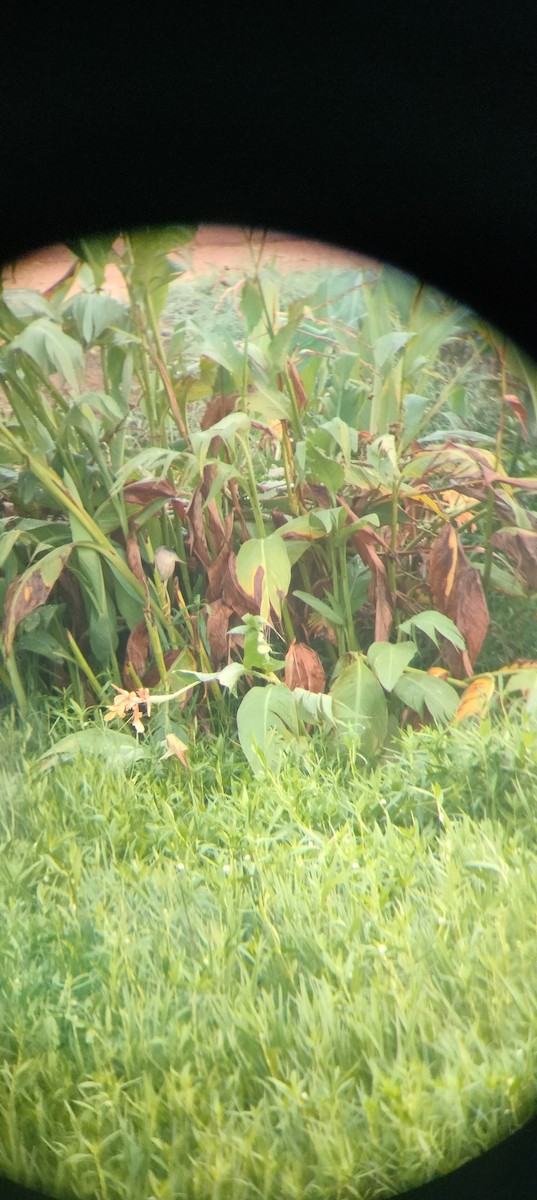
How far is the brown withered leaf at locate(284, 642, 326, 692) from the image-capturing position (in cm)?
138

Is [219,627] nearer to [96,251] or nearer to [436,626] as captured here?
[436,626]

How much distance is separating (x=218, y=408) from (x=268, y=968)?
2.71 ft

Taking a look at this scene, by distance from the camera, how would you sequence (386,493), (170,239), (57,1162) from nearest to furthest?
(57,1162) < (170,239) < (386,493)

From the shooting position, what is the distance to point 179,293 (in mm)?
1494

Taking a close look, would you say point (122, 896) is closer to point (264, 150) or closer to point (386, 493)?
point (386, 493)

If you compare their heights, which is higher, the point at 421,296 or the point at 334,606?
the point at 421,296

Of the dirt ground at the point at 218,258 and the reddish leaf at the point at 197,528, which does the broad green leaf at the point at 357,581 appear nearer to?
the reddish leaf at the point at 197,528

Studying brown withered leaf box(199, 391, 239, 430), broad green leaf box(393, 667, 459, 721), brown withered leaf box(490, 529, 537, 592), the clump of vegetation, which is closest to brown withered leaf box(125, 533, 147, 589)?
the clump of vegetation

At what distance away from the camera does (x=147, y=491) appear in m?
1.40

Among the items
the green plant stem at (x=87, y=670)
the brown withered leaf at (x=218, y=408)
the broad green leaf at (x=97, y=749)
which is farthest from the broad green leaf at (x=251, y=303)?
the broad green leaf at (x=97, y=749)

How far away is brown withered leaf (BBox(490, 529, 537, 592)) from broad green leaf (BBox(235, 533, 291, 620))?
0.34 meters

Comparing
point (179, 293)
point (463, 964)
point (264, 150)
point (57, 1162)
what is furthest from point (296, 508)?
point (57, 1162)

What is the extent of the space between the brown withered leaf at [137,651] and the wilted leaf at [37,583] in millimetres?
149

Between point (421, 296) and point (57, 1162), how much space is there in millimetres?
1217
